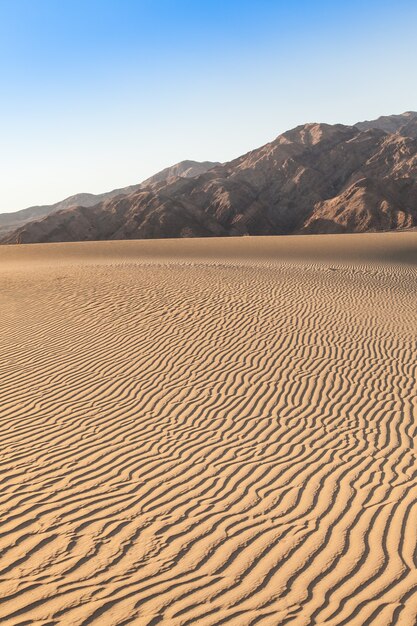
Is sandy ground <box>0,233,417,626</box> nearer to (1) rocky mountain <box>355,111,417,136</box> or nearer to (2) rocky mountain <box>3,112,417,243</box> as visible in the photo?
(2) rocky mountain <box>3,112,417,243</box>

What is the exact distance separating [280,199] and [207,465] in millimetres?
84205

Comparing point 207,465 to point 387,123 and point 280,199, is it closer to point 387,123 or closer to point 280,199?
point 280,199

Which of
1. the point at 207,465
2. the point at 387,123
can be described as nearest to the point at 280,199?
the point at 207,465

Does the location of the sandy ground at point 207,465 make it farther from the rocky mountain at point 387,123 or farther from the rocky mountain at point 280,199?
the rocky mountain at point 387,123

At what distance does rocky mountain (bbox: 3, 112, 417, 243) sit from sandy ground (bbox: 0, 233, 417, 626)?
180 ft

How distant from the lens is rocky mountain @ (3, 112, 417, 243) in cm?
6988

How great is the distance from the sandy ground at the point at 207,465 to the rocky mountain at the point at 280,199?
54.9 metres

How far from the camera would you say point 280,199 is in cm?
8812

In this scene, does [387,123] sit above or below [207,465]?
above

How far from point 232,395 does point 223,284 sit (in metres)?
12.0

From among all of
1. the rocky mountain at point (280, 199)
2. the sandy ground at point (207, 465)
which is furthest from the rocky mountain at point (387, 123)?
the sandy ground at point (207, 465)

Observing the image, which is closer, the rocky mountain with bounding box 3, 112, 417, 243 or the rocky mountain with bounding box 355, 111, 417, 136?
the rocky mountain with bounding box 3, 112, 417, 243

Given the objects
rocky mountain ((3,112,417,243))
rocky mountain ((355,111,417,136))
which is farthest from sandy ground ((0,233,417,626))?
rocky mountain ((355,111,417,136))

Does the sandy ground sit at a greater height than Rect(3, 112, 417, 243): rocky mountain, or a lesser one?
lesser
